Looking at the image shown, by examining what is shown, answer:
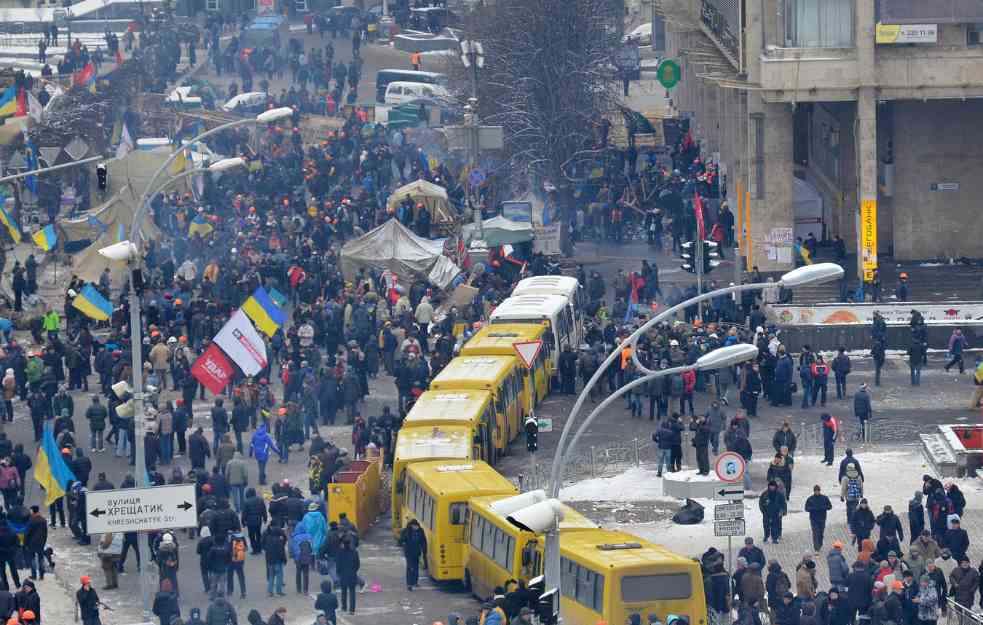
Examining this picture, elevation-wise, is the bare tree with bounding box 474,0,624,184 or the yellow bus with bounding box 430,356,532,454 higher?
the bare tree with bounding box 474,0,624,184

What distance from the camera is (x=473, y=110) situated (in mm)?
67875

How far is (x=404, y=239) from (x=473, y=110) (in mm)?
8033

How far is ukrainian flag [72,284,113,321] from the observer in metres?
52.6

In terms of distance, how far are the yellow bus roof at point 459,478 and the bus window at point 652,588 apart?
197 inches

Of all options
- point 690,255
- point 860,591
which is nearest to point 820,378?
point 690,255

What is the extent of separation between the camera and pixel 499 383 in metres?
46.9

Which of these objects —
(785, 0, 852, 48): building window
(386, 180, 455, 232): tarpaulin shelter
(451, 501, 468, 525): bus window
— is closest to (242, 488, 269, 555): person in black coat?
(451, 501, 468, 525): bus window

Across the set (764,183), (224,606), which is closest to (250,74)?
(764,183)

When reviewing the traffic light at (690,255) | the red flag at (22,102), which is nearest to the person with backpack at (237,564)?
the traffic light at (690,255)

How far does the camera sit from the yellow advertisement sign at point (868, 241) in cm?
6138

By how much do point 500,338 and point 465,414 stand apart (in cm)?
640

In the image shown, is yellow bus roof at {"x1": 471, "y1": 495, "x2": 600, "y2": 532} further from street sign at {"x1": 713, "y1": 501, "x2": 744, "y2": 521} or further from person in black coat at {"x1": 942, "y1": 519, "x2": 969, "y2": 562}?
person in black coat at {"x1": 942, "y1": 519, "x2": 969, "y2": 562}

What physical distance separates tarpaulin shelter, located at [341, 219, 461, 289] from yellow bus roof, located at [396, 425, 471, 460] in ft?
54.9

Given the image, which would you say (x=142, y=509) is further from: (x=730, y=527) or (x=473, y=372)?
(x=473, y=372)
